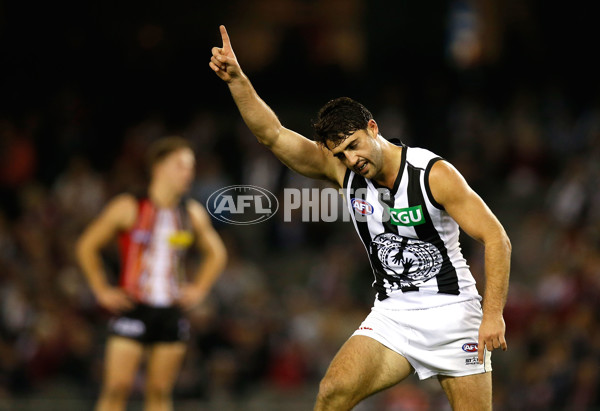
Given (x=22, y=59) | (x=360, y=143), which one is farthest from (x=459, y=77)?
(x=360, y=143)

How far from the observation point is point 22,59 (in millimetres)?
12539

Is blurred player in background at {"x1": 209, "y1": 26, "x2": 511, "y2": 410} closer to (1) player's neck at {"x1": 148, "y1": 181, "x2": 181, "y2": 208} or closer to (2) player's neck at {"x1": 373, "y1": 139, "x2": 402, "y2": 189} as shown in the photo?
(2) player's neck at {"x1": 373, "y1": 139, "x2": 402, "y2": 189}

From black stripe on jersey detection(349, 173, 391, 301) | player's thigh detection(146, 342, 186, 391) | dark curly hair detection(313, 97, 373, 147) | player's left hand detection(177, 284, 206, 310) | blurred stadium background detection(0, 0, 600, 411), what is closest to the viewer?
dark curly hair detection(313, 97, 373, 147)

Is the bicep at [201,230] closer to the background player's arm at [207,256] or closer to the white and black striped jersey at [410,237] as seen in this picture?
the background player's arm at [207,256]

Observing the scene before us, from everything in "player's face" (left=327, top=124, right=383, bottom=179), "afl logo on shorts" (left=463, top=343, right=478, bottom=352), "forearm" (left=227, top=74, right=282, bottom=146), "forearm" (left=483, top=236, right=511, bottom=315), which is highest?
"forearm" (left=227, top=74, right=282, bottom=146)

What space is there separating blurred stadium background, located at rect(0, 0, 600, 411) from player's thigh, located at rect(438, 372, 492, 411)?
4.09m

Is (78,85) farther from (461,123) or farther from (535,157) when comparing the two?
(535,157)

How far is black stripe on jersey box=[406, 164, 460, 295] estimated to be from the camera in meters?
4.15

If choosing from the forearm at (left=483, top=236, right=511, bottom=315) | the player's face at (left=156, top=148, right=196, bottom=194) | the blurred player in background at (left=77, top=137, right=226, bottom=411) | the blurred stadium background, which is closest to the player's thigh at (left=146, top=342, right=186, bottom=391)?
the blurred player in background at (left=77, top=137, right=226, bottom=411)

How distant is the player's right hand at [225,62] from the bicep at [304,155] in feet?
1.28

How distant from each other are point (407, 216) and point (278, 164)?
6.06 meters

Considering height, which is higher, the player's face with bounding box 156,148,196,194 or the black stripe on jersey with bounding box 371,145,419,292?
the player's face with bounding box 156,148,196,194

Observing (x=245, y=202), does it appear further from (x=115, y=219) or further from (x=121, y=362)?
(x=121, y=362)

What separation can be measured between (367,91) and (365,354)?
8111mm
